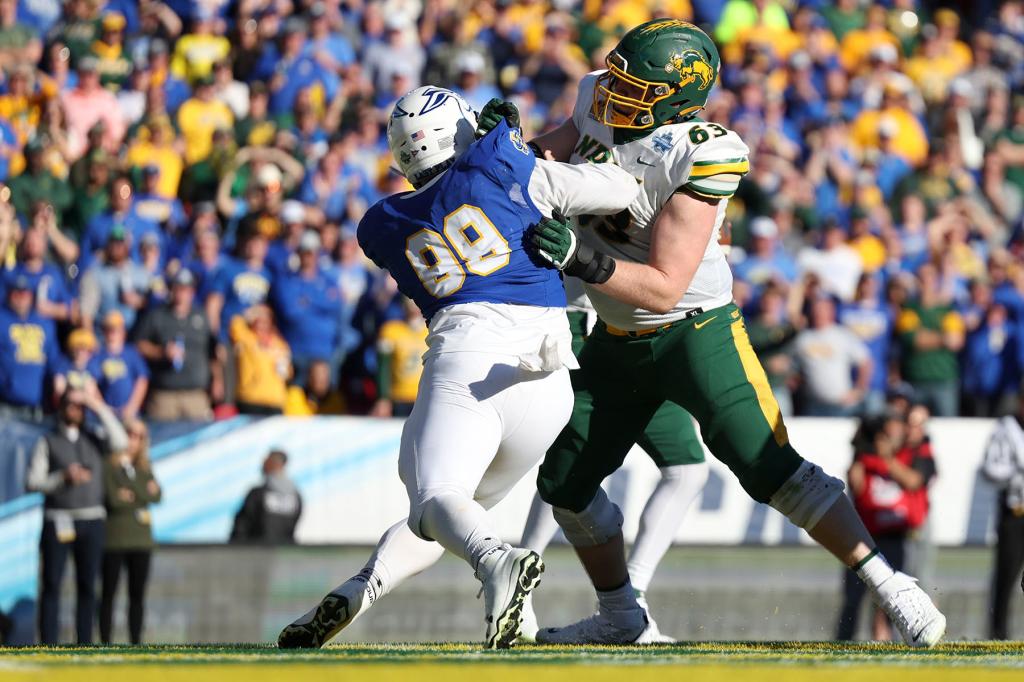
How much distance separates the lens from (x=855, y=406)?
481 inches

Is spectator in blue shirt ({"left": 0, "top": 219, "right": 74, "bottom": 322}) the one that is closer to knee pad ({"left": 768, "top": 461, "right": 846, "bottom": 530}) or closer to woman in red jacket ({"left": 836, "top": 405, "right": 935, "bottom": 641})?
woman in red jacket ({"left": 836, "top": 405, "right": 935, "bottom": 641})

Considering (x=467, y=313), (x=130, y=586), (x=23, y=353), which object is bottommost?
(x=130, y=586)

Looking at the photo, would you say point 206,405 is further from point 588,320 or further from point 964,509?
point 964,509

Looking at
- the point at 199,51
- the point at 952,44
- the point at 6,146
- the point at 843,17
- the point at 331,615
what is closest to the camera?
the point at 331,615

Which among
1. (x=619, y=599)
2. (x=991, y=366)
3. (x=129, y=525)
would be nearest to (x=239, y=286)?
(x=129, y=525)

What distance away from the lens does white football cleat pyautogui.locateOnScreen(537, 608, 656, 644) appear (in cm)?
658

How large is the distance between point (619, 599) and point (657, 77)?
6.63 feet

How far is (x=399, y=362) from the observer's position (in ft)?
37.8

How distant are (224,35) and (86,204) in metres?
2.60

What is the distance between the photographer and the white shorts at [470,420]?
17.5 feet

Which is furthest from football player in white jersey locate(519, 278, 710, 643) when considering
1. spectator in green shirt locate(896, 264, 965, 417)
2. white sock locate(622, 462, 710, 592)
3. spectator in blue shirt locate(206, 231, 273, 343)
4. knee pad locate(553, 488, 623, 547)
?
spectator in green shirt locate(896, 264, 965, 417)

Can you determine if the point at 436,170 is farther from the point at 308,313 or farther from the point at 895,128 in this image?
the point at 895,128

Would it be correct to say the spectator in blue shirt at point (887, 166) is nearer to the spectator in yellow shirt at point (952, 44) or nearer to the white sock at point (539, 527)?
the spectator in yellow shirt at point (952, 44)

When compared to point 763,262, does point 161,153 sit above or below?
above
